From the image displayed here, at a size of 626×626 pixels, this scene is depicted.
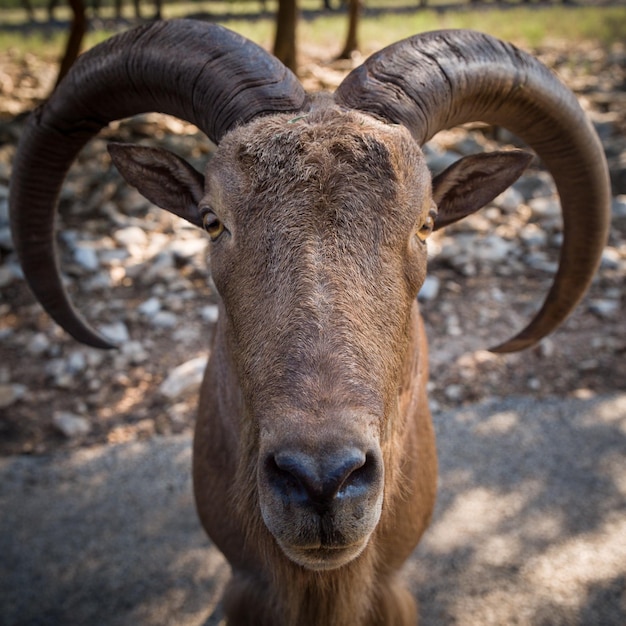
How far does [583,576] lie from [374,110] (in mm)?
3151

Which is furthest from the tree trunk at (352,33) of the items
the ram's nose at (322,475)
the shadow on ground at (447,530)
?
the ram's nose at (322,475)

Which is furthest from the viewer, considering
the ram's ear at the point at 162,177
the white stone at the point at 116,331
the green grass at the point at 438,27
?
the green grass at the point at 438,27

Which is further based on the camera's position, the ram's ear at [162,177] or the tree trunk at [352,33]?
the tree trunk at [352,33]

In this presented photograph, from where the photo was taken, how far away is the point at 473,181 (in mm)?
2861

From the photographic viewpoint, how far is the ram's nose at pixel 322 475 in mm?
1658

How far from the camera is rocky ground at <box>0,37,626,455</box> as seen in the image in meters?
5.12

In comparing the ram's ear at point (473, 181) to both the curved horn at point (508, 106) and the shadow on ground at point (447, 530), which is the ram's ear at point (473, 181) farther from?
the shadow on ground at point (447, 530)

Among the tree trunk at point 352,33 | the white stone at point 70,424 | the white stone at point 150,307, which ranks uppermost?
the tree trunk at point 352,33

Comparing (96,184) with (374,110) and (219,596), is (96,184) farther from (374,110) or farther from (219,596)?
(374,110)

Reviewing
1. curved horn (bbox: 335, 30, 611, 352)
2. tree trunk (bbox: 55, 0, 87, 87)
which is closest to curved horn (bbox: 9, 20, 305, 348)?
curved horn (bbox: 335, 30, 611, 352)

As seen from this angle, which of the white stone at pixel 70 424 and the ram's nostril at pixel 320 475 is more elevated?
the ram's nostril at pixel 320 475

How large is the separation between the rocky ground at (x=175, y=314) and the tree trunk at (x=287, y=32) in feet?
7.52

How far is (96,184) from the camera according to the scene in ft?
26.8

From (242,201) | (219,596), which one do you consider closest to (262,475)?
(242,201)
